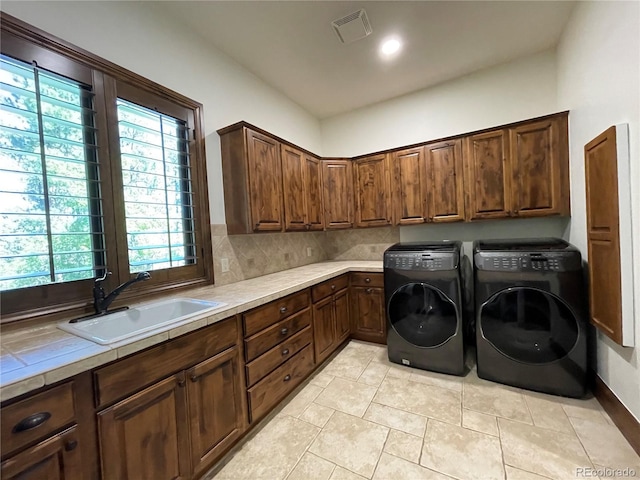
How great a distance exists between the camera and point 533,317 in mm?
1921

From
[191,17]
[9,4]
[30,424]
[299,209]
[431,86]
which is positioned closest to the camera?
[30,424]

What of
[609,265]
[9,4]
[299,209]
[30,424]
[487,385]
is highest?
[9,4]

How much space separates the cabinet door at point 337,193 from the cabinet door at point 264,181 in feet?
2.67

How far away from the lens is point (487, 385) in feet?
6.69

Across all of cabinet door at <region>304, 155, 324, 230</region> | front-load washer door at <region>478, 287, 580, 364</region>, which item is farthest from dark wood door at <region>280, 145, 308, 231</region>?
front-load washer door at <region>478, 287, 580, 364</region>

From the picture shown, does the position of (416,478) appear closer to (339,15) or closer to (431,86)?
(339,15)

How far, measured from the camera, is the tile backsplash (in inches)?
88.0

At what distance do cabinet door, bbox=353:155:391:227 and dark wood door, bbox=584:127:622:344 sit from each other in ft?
5.33

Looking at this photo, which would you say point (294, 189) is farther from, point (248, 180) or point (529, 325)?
point (529, 325)

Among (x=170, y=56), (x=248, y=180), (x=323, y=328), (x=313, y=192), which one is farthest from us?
(x=313, y=192)

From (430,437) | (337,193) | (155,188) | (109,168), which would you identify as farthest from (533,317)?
(109,168)

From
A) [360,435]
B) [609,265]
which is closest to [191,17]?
[360,435]

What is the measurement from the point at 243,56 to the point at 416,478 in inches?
129

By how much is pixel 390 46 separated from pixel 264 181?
64.2 inches
